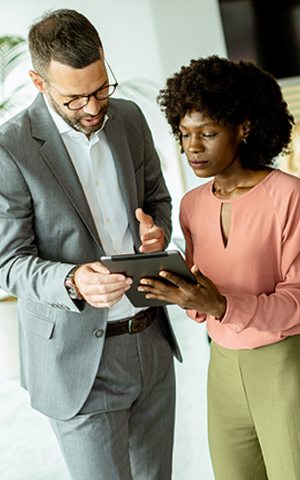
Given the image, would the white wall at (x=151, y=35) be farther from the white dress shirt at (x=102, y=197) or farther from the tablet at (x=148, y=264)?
the tablet at (x=148, y=264)

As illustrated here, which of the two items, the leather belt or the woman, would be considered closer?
the woman

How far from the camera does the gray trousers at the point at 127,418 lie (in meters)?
1.38

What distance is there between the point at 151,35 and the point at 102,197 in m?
3.11

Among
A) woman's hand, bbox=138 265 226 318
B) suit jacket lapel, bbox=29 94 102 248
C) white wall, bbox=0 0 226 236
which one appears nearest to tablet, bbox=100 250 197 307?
woman's hand, bbox=138 265 226 318

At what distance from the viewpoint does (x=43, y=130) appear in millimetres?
1369

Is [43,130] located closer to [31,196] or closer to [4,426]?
[31,196]

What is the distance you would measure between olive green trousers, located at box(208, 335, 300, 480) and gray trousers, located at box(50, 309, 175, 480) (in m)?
0.25

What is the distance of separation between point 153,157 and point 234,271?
60 cm

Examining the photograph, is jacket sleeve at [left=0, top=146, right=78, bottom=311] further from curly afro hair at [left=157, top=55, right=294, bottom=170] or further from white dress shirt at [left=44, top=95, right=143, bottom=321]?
curly afro hair at [left=157, top=55, right=294, bottom=170]

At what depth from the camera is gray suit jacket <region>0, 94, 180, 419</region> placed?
1295 millimetres

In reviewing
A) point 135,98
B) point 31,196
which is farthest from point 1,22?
point 31,196

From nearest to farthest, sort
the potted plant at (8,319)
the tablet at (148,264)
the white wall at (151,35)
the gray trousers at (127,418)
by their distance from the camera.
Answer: the tablet at (148,264)
the gray trousers at (127,418)
the potted plant at (8,319)
the white wall at (151,35)

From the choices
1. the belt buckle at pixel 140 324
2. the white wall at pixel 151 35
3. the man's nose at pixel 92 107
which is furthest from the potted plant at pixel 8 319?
the man's nose at pixel 92 107

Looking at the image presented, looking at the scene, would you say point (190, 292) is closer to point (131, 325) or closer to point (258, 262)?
→ point (258, 262)
